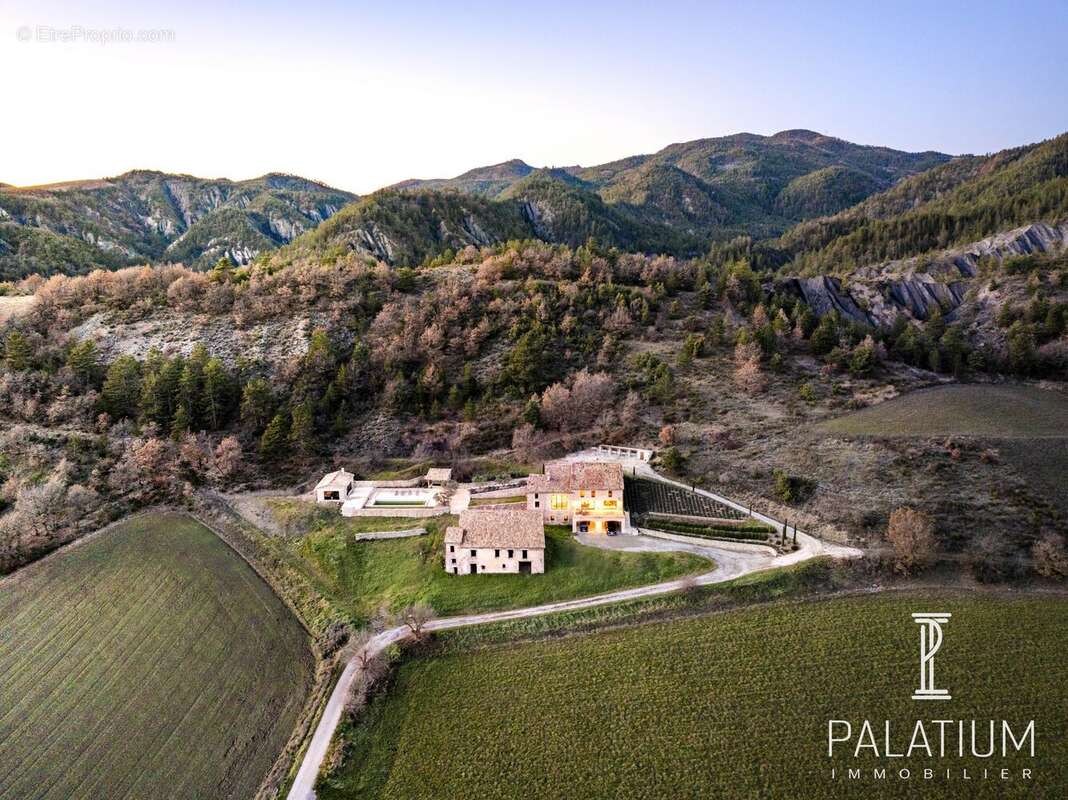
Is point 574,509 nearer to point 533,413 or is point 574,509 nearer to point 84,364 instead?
point 533,413

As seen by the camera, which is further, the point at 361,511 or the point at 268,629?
the point at 361,511

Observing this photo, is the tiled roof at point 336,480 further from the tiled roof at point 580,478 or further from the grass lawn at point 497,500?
the tiled roof at point 580,478

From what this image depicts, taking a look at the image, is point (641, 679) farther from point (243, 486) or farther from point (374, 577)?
point (243, 486)

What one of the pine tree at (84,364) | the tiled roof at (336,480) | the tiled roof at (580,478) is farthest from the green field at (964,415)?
the pine tree at (84,364)

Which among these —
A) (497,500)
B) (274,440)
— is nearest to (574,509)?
(497,500)

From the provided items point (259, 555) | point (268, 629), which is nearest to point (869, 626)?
point (268, 629)

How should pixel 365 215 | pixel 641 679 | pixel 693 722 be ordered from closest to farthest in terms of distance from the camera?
pixel 693 722 → pixel 641 679 → pixel 365 215

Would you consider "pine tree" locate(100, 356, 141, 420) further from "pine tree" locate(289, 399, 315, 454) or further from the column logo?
the column logo
